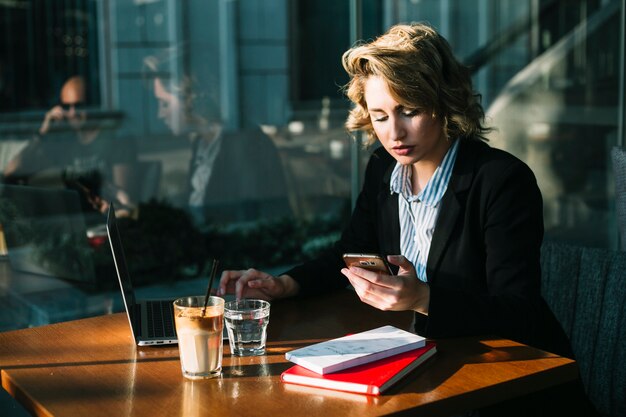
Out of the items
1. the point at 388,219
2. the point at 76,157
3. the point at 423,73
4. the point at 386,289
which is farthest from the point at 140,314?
the point at 76,157

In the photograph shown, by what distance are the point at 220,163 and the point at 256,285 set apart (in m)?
1.50

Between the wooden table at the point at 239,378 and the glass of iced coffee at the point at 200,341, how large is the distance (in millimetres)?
24

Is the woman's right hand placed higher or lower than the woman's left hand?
lower

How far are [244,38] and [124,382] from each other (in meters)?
2.22

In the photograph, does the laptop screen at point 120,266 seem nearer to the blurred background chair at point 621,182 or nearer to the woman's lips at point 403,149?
the woman's lips at point 403,149

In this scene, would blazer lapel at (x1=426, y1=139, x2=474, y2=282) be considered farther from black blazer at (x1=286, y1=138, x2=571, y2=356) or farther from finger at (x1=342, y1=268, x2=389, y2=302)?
finger at (x1=342, y1=268, x2=389, y2=302)

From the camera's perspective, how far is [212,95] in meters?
3.51

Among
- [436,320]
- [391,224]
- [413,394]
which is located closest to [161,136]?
[391,224]

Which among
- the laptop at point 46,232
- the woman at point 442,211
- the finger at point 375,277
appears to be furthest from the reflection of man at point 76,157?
the finger at point 375,277

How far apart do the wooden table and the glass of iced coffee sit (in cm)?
2

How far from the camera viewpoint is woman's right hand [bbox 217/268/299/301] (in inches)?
84.3

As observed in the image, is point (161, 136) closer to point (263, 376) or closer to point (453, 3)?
point (453, 3)

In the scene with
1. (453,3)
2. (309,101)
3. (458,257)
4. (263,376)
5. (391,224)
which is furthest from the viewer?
(453,3)

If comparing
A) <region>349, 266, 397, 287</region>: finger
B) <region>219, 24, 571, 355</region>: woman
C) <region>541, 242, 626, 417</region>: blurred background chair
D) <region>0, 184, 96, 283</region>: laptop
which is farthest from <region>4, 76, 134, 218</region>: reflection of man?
<region>349, 266, 397, 287</region>: finger
